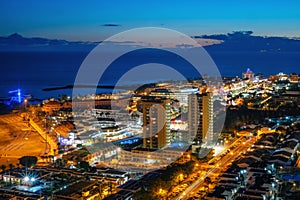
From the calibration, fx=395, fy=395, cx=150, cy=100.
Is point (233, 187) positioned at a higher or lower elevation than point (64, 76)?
lower

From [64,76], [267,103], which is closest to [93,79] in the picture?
[64,76]

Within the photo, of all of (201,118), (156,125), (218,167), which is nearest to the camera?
(218,167)

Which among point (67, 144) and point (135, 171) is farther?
point (67, 144)

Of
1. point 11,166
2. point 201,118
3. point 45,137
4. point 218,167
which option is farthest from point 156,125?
point 45,137

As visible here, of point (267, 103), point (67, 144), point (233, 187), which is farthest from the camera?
point (267, 103)

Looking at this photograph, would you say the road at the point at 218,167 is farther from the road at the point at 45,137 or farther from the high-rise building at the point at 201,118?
the road at the point at 45,137

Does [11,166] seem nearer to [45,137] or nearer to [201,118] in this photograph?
[45,137]

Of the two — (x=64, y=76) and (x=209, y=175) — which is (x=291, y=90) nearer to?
(x=209, y=175)

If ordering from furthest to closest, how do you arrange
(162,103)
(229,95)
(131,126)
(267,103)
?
(229,95) < (267,103) < (131,126) < (162,103)
